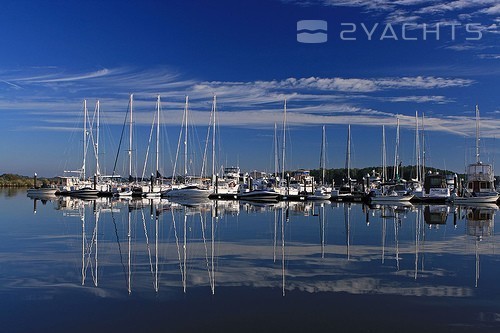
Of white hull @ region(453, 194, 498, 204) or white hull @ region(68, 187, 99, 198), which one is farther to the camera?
white hull @ region(68, 187, 99, 198)

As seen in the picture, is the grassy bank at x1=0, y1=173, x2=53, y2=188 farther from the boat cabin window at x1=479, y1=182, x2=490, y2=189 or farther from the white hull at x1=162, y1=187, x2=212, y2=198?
the boat cabin window at x1=479, y1=182, x2=490, y2=189

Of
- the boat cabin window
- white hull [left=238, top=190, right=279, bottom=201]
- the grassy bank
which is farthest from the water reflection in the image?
the grassy bank

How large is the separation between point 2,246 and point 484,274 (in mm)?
17260

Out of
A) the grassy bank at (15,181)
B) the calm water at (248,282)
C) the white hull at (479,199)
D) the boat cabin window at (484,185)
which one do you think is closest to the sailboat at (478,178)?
the boat cabin window at (484,185)

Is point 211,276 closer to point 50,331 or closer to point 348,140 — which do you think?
point 50,331

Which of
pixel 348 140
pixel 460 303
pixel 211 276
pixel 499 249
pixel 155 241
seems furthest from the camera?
pixel 348 140

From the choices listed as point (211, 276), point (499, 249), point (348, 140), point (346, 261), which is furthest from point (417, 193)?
point (211, 276)

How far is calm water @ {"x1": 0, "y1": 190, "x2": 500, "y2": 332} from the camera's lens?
966cm

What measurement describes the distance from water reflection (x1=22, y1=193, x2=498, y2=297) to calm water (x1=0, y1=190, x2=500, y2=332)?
5 centimetres

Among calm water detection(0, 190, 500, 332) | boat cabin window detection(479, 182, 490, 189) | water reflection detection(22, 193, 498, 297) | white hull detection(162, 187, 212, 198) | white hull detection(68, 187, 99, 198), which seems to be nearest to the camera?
calm water detection(0, 190, 500, 332)

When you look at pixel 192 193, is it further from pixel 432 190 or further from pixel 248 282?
pixel 248 282

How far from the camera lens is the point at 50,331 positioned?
29.7 feet

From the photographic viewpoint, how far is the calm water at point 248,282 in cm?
966

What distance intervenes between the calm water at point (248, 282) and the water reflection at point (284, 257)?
1.9 inches
